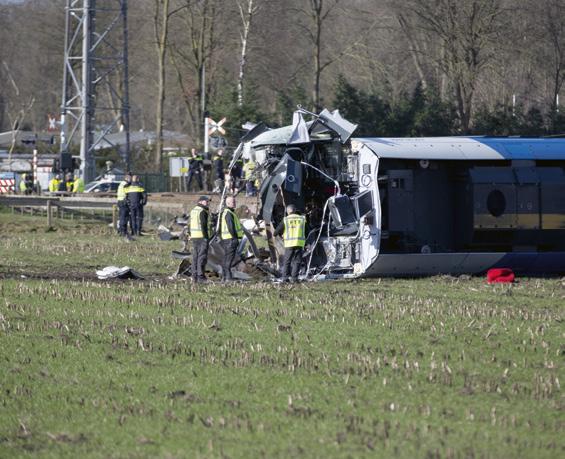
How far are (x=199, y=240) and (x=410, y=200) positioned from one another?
3.68 m

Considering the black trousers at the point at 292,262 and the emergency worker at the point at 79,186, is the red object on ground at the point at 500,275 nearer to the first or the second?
the black trousers at the point at 292,262

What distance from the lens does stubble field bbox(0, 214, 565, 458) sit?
8438 millimetres

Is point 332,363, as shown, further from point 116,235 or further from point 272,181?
point 116,235

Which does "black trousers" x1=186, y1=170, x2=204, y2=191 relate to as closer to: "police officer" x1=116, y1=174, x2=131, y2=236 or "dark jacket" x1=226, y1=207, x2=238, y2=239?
"police officer" x1=116, y1=174, x2=131, y2=236

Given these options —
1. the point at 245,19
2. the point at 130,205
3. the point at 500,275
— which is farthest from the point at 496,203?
the point at 245,19

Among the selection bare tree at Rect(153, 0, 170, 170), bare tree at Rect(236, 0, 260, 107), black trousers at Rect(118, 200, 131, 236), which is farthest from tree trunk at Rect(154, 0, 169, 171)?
black trousers at Rect(118, 200, 131, 236)

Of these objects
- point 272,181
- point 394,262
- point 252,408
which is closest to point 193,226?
point 272,181

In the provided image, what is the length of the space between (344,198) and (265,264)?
2.37 m

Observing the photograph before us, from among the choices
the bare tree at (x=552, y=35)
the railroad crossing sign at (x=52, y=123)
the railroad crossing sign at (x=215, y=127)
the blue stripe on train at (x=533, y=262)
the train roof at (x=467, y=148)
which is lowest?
the blue stripe on train at (x=533, y=262)

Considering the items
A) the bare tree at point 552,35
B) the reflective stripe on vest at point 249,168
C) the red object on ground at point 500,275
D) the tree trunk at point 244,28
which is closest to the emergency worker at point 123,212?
the reflective stripe on vest at point 249,168

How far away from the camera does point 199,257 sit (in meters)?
20.3

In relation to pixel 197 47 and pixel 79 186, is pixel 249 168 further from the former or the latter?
pixel 197 47

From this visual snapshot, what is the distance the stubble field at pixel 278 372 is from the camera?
332 inches

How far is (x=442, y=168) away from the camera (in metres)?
21.3
